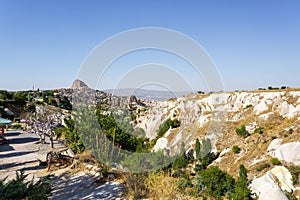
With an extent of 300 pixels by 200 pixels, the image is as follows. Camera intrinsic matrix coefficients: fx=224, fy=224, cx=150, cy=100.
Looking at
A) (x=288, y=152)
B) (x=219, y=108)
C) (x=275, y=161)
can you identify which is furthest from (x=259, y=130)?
(x=219, y=108)

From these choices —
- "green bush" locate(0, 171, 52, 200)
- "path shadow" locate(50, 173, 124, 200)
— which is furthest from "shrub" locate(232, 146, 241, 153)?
"green bush" locate(0, 171, 52, 200)

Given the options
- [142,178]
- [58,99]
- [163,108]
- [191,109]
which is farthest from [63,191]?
[58,99]

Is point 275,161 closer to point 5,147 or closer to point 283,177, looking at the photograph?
point 283,177

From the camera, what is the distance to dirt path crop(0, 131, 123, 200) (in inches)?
190

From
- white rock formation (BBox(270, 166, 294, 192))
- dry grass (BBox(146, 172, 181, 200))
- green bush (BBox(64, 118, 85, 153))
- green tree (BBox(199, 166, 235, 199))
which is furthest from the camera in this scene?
white rock formation (BBox(270, 166, 294, 192))

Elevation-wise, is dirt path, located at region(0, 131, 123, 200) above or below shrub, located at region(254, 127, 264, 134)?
above

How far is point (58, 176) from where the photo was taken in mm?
6199

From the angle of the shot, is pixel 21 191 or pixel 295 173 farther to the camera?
pixel 295 173

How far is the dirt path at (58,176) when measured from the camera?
4820mm

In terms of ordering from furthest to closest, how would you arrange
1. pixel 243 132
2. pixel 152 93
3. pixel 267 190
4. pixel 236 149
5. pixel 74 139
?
pixel 243 132 → pixel 236 149 → pixel 152 93 → pixel 267 190 → pixel 74 139

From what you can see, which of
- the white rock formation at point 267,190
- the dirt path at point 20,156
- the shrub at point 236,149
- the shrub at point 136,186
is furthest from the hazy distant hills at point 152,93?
the shrub at point 236,149

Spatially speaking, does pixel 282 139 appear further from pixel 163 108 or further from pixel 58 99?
pixel 58 99

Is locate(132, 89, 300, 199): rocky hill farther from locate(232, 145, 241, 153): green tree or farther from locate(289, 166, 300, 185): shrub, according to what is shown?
locate(232, 145, 241, 153): green tree

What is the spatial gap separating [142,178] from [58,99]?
31420mm
